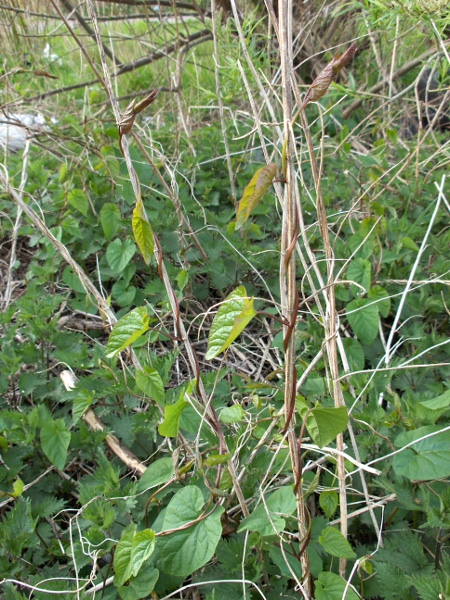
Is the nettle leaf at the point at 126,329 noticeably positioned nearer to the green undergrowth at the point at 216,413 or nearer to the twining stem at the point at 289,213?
the green undergrowth at the point at 216,413

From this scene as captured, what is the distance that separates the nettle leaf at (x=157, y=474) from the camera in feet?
3.60

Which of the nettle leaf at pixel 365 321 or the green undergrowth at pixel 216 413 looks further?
the nettle leaf at pixel 365 321

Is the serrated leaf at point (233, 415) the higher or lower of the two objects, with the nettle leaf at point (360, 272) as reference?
higher

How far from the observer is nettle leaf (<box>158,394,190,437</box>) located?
0.97 m

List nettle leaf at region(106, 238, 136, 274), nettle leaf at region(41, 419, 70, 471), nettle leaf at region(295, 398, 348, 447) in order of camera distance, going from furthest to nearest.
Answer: nettle leaf at region(106, 238, 136, 274)
nettle leaf at region(41, 419, 70, 471)
nettle leaf at region(295, 398, 348, 447)

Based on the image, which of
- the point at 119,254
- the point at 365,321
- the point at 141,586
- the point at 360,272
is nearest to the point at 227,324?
the point at 141,586

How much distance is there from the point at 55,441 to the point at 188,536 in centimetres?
43

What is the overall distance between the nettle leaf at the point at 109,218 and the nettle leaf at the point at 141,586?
3.78 feet

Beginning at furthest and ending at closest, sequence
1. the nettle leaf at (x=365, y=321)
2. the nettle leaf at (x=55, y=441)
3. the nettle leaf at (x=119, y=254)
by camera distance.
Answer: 1. the nettle leaf at (x=119, y=254)
2. the nettle leaf at (x=365, y=321)
3. the nettle leaf at (x=55, y=441)

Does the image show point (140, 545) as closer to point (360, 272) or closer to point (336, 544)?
point (336, 544)

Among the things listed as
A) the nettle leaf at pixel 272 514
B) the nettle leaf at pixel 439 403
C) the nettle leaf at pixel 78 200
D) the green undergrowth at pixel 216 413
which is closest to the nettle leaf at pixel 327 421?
the green undergrowth at pixel 216 413

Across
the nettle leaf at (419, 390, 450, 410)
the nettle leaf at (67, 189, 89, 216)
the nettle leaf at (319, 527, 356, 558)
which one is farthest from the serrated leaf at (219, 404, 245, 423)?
the nettle leaf at (67, 189, 89, 216)

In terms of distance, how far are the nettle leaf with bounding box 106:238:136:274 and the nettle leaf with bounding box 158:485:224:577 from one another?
3.05 ft

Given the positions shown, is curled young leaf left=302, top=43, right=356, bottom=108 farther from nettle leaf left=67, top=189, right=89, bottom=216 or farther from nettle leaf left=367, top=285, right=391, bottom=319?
nettle leaf left=67, top=189, right=89, bottom=216
